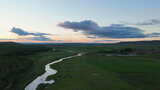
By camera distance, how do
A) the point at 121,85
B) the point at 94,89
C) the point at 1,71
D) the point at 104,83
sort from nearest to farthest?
the point at 94,89
the point at 121,85
the point at 104,83
the point at 1,71

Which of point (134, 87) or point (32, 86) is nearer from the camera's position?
point (134, 87)

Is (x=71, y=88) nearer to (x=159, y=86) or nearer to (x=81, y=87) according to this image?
(x=81, y=87)

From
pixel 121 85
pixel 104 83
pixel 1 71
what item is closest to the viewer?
pixel 121 85

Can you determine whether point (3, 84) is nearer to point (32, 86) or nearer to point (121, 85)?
point (32, 86)

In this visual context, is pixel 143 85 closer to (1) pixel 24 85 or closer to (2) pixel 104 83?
(2) pixel 104 83

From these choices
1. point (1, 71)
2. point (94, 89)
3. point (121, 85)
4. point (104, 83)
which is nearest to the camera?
point (94, 89)

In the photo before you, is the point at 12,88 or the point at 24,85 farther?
the point at 24,85

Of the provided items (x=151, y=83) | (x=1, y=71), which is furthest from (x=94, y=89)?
(x=1, y=71)

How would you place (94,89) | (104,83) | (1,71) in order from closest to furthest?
(94,89), (104,83), (1,71)

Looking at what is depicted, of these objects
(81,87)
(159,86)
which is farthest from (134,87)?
(81,87)
